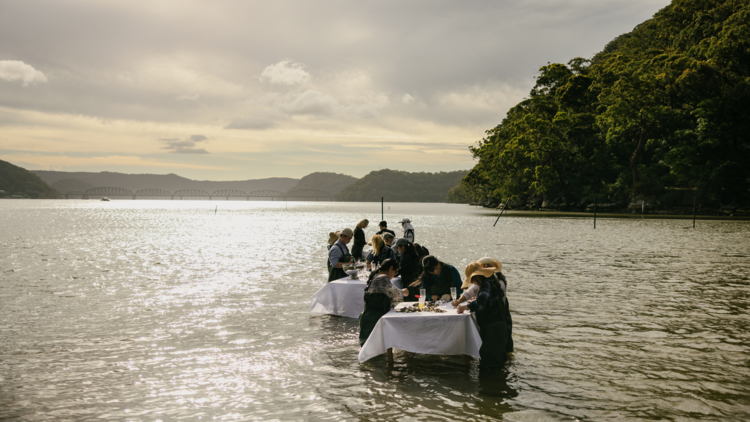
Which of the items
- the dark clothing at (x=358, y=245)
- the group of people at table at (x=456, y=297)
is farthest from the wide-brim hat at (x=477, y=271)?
the dark clothing at (x=358, y=245)

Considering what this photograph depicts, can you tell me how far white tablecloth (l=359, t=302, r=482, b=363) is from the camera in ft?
24.2

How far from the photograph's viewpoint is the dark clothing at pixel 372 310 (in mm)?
8156

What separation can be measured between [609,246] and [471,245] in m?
7.71

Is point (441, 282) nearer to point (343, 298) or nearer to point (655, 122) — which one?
point (343, 298)

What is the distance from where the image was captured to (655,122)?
233 ft

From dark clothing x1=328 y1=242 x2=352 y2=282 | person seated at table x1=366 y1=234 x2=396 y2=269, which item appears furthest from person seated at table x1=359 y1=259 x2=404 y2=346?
dark clothing x1=328 y1=242 x2=352 y2=282

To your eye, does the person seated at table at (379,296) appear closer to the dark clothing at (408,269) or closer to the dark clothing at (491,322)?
the dark clothing at (491,322)

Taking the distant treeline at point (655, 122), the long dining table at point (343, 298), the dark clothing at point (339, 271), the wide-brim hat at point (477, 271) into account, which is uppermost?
the distant treeline at point (655, 122)

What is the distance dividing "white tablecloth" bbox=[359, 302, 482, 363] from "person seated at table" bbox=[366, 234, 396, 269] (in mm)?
3569

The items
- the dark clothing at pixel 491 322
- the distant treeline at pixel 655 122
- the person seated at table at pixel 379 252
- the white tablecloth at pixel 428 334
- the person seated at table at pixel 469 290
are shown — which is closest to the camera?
the dark clothing at pixel 491 322

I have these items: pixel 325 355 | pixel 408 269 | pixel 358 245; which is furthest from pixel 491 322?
pixel 358 245

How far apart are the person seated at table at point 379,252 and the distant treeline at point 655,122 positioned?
6688 cm

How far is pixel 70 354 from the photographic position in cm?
831

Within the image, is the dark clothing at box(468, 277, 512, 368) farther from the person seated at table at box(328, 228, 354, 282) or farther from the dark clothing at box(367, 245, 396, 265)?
the person seated at table at box(328, 228, 354, 282)
